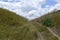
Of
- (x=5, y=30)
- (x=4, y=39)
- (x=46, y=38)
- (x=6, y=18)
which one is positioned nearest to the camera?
(x=4, y=39)

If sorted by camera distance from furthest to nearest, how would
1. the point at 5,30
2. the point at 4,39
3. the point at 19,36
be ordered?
1. the point at 5,30
2. the point at 19,36
3. the point at 4,39

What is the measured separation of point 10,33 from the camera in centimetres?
1290

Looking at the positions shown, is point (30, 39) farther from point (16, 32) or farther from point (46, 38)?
point (46, 38)

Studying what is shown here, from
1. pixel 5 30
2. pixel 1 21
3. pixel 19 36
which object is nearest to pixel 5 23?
pixel 1 21

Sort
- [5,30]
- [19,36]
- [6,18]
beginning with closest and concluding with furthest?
1. [19,36]
2. [5,30]
3. [6,18]

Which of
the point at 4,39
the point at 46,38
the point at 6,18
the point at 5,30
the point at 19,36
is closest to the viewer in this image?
the point at 4,39

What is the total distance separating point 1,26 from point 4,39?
2796mm

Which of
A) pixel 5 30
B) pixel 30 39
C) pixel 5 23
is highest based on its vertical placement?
pixel 5 23

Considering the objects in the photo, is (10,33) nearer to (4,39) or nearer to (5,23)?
(4,39)

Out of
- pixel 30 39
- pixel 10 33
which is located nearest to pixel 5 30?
pixel 10 33

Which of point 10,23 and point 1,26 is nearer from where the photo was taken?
point 1,26

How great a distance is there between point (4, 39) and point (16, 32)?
169 centimetres

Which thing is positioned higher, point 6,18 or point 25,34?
point 6,18

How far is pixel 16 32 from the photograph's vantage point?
43.0 ft
